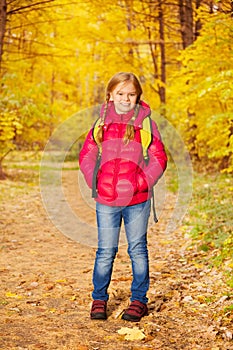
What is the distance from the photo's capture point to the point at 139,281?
4078 mm

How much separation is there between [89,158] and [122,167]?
28 centimetres

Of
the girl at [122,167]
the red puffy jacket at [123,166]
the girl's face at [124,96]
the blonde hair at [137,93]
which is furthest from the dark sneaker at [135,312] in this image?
the girl's face at [124,96]

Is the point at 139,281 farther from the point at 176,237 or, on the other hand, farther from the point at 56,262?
the point at 176,237

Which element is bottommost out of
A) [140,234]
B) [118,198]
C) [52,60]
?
[140,234]

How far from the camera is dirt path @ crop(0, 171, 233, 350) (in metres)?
3.62

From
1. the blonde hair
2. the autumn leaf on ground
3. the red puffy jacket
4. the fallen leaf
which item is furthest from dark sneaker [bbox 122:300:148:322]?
the blonde hair

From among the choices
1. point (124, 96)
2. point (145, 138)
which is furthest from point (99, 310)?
point (124, 96)

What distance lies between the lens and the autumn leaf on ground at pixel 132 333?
3.66 metres

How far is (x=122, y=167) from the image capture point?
3877mm

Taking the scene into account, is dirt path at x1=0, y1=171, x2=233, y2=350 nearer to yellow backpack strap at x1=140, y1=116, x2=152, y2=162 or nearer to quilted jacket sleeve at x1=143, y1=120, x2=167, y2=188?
quilted jacket sleeve at x1=143, y1=120, x2=167, y2=188

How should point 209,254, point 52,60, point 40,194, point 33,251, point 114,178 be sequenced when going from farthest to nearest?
point 52,60 → point 40,194 → point 33,251 → point 209,254 → point 114,178

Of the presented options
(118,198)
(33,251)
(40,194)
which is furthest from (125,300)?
(40,194)

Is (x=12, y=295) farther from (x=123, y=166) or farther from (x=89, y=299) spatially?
(x=123, y=166)

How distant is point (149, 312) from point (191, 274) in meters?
1.28
